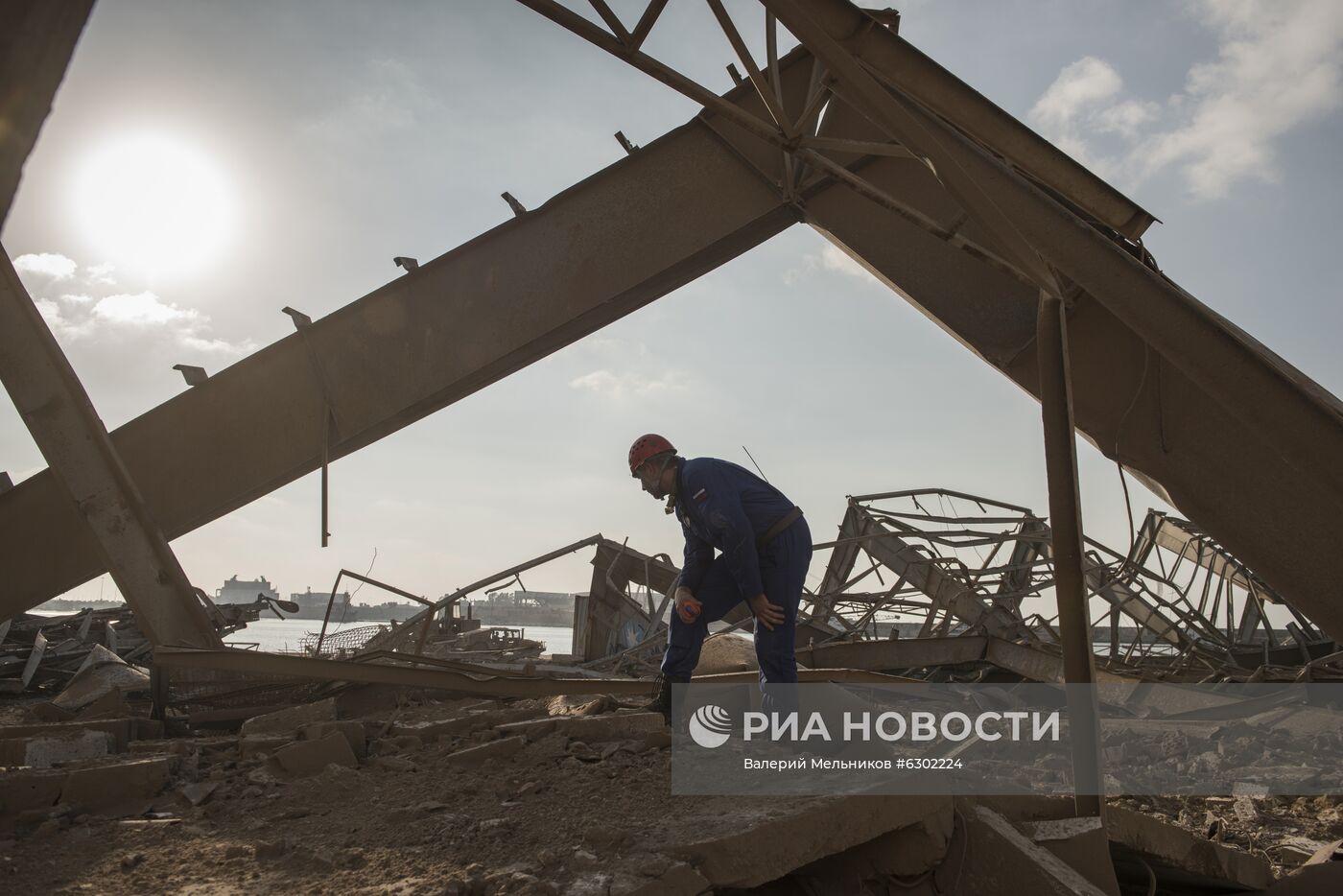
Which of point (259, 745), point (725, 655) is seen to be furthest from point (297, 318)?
point (725, 655)

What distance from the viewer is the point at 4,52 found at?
1.17 m

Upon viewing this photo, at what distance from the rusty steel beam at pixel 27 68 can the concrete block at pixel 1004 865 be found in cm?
313

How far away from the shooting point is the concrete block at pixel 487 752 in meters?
3.70

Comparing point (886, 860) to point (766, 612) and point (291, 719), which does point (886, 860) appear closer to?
point (766, 612)

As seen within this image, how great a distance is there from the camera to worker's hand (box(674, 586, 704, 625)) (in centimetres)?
440

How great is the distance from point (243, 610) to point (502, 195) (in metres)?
9.69

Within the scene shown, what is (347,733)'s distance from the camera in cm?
405

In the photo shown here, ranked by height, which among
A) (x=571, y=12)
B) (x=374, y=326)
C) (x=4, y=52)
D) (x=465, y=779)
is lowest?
(x=465, y=779)

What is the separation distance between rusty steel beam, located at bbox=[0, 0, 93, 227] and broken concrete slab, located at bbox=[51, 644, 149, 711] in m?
5.81

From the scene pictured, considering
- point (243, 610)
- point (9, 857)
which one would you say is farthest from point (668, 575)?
point (9, 857)

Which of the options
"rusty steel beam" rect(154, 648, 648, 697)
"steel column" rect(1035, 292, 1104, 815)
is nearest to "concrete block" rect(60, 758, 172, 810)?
"rusty steel beam" rect(154, 648, 648, 697)

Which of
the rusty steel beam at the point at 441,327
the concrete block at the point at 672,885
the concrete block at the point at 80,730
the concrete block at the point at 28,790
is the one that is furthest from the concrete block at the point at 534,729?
the rusty steel beam at the point at 441,327

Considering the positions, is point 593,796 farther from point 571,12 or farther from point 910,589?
point 910,589

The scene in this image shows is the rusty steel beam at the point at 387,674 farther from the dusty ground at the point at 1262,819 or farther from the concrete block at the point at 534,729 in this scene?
the dusty ground at the point at 1262,819
